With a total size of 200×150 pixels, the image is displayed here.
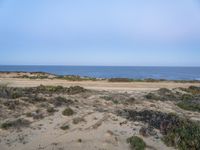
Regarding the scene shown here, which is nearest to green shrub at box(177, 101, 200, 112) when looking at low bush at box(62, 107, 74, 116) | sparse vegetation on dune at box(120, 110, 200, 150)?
sparse vegetation on dune at box(120, 110, 200, 150)

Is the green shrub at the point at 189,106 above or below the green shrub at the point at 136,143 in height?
above

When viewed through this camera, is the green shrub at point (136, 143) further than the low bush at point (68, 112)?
No

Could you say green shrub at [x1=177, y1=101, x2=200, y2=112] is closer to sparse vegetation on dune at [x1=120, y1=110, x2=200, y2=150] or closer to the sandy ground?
the sandy ground

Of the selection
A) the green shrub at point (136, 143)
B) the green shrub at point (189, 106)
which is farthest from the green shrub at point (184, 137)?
the green shrub at point (189, 106)

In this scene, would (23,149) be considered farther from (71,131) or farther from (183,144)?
(183,144)

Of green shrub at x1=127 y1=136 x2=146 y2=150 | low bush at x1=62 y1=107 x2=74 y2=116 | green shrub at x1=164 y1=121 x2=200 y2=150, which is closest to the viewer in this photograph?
green shrub at x1=127 y1=136 x2=146 y2=150

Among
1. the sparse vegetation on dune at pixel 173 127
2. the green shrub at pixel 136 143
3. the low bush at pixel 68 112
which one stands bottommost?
the green shrub at pixel 136 143

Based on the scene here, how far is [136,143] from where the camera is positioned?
1157cm

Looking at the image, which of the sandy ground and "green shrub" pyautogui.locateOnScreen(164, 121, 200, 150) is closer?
the sandy ground

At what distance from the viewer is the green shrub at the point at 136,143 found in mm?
11344

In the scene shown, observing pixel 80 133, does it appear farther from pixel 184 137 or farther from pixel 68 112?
pixel 184 137

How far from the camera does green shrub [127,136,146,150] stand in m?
11.3

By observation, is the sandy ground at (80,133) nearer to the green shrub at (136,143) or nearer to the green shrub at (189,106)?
the green shrub at (136,143)

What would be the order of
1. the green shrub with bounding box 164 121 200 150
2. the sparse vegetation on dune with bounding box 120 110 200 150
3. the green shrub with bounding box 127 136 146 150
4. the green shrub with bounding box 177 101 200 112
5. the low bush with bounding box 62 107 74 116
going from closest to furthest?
the green shrub with bounding box 127 136 146 150, the green shrub with bounding box 164 121 200 150, the sparse vegetation on dune with bounding box 120 110 200 150, the low bush with bounding box 62 107 74 116, the green shrub with bounding box 177 101 200 112
